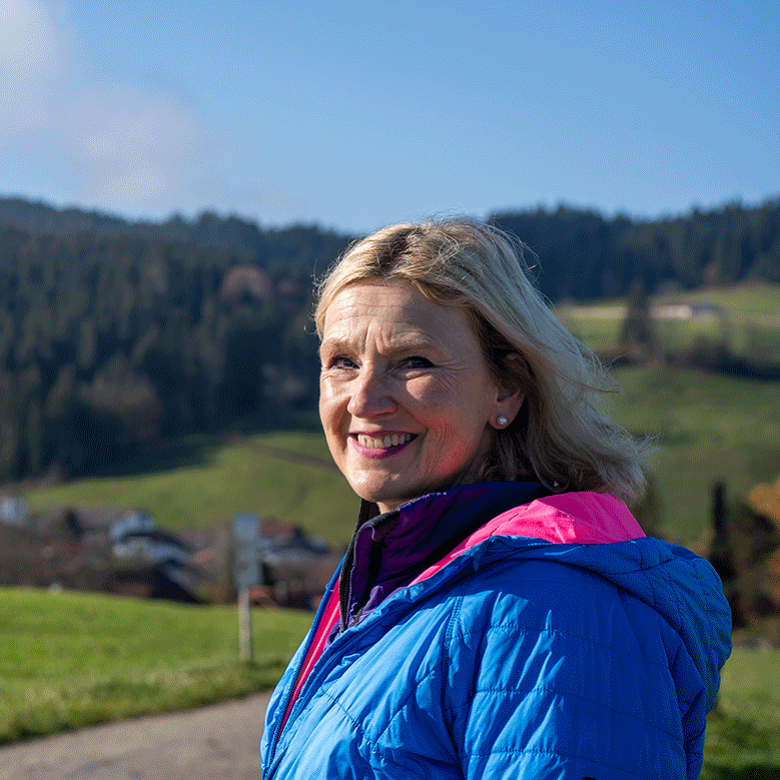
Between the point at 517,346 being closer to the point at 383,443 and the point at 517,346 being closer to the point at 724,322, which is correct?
the point at 383,443

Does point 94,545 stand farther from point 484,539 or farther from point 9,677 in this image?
point 484,539

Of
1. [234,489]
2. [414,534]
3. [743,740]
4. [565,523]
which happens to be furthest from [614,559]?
[234,489]

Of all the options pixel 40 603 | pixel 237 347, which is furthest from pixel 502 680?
pixel 237 347

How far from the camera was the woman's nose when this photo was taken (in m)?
1.99

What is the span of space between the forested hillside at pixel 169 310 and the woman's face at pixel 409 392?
271 feet

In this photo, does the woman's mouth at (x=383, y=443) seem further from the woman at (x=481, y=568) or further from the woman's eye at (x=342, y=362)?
the woman's eye at (x=342, y=362)

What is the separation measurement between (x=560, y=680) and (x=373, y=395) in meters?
0.82

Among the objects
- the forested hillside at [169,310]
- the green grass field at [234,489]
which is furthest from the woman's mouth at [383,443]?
the forested hillside at [169,310]

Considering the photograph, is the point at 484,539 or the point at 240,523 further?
the point at 240,523

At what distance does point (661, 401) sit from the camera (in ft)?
296

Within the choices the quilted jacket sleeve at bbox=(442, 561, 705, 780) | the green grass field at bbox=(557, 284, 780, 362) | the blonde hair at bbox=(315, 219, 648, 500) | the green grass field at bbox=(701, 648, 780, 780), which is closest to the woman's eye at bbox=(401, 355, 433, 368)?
the blonde hair at bbox=(315, 219, 648, 500)

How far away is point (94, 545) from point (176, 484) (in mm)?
33205

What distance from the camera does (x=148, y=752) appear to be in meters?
6.29

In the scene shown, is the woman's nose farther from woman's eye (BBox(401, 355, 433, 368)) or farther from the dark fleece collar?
the dark fleece collar
